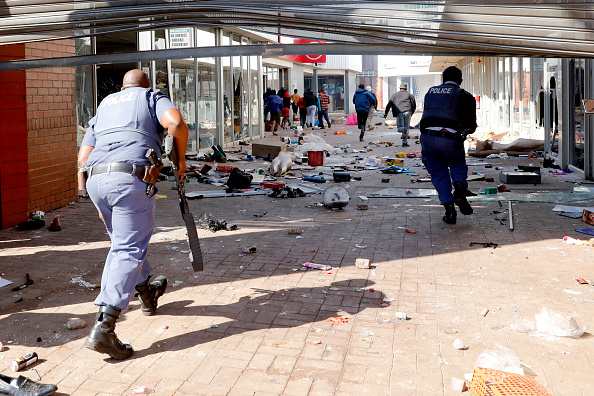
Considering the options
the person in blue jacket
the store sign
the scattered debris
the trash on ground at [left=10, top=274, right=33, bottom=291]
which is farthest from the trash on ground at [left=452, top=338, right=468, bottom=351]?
the person in blue jacket

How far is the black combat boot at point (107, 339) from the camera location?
369 cm

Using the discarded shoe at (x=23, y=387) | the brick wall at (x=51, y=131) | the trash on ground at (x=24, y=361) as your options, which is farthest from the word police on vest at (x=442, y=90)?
the discarded shoe at (x=23, y=387)

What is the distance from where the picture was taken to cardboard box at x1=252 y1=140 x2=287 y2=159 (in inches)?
617

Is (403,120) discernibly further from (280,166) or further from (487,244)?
(487,244)

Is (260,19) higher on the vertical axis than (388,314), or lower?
higher

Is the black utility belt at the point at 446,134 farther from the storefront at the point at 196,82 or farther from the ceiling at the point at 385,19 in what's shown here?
the storefront at the point at 196,82

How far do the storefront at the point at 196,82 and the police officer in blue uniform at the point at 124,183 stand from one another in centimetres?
738

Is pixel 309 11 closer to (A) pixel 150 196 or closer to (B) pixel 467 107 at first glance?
(A) pixel 150 196

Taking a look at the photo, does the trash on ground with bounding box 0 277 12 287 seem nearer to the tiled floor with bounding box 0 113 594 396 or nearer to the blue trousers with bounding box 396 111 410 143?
the tiled floor with bounding box 0 113 594 396

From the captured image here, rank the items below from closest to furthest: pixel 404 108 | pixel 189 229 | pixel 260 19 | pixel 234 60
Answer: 1. pixel 189 229
2. pixel 260 19
3. pixel 404 108
4. pixel 234 60

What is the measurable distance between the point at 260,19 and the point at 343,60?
4574 cm

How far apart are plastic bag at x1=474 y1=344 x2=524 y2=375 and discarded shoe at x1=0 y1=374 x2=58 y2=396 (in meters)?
2.42

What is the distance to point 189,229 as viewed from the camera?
4.30 m

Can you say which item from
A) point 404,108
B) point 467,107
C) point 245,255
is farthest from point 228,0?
point 404,108
